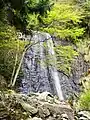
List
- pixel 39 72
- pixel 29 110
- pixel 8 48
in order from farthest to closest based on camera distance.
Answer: pixel 39 72
pixel 8 48
pixel 29 110

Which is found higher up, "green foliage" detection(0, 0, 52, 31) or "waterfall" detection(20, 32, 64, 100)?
"green foliage" detection(0, 0, 52, 31)

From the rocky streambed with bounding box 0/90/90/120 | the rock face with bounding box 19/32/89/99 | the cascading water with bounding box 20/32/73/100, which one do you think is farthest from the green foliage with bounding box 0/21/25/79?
the rocky streambed with bounding box 0/90/90/120

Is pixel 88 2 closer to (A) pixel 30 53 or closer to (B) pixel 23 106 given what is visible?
(A) pixel 30 53

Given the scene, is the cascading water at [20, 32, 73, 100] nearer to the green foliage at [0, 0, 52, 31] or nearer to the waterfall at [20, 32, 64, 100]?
the waterfall at [20, 32, 64, 100]

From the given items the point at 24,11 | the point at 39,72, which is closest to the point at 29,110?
the point at 24,11

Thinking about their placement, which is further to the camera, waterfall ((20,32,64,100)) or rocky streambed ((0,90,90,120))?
waterfall ((20,32,64,100))

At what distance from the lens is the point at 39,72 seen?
11.8 m

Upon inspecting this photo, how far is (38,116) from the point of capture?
5938 millimetres

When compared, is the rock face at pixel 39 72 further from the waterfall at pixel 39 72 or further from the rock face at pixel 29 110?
the rock face at pixel 29 110

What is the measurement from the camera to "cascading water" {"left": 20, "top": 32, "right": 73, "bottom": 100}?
11250mm

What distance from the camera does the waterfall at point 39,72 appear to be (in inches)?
444

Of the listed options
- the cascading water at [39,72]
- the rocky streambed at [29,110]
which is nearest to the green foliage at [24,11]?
the rocky streambed at [29,110]

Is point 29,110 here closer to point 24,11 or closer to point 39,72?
point 24,11

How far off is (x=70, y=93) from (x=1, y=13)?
21.7 feet
